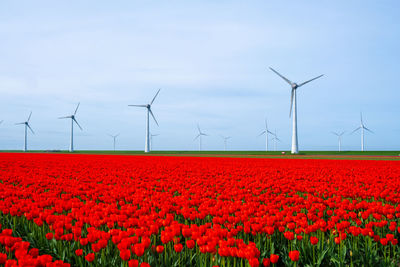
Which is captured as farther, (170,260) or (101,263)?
(170,260)

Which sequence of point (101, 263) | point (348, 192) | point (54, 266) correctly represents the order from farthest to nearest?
point (348, 192)
point (101, 263)
point (54, 266)

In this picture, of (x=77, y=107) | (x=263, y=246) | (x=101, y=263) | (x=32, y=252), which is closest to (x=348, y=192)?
(x=263, y=246)

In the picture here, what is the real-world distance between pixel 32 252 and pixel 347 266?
16.7ft

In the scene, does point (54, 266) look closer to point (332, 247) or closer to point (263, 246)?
point (263, 246)

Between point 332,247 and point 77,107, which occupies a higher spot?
point 77,107

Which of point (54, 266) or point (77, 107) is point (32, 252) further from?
point (77, 107)

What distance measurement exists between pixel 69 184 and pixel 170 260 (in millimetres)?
9231

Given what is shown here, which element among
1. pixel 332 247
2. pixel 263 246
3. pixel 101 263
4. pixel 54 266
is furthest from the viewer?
pixel 263 246

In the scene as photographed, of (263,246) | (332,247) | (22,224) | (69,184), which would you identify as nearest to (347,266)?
(332,247)

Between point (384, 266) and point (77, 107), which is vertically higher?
point (77, 107)

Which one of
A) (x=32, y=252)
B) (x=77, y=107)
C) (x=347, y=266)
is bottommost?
(x=347, y=266)

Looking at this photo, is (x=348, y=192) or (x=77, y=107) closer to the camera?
(x=348, y=192)

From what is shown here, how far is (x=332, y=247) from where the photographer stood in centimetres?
582

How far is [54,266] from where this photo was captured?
3.85 meters
